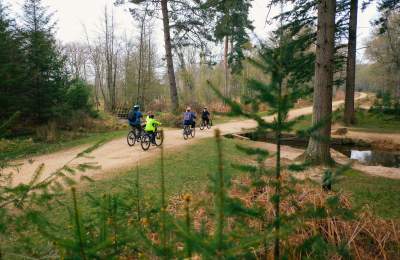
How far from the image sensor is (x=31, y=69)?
1465 centimetres

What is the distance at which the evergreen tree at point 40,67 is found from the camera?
1475 centimetres

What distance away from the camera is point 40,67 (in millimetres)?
14953

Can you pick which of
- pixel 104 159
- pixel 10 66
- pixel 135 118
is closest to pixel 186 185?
pixel 104 159

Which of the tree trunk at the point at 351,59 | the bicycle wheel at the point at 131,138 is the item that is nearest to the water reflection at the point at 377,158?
the tree trunk at the point at 351,59

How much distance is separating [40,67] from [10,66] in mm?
2353

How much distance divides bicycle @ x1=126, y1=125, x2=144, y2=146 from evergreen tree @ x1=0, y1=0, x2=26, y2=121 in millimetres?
4605

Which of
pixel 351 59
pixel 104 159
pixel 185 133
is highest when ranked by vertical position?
pixel 351 59

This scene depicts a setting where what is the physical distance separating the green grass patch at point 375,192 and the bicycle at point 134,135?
8.55 m

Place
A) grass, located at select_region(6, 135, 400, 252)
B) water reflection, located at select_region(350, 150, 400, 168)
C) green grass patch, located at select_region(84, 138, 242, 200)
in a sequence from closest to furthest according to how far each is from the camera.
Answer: grass, located at select_region(6, 135, 400, 252) < green grass patch, located at select_region(84, 138, 242, 200) < water reflection, located at select_region(350, 150, 400, 168)

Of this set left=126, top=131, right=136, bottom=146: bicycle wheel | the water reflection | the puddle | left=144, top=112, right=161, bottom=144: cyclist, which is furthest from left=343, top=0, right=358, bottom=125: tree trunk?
left=126, top=131, right=136, bottom=146: bicycle wheel

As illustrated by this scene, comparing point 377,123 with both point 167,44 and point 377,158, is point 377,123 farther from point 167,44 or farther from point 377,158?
point 167,44

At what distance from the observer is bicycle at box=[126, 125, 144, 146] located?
13633mm

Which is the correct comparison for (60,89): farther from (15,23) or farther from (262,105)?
(262,105)

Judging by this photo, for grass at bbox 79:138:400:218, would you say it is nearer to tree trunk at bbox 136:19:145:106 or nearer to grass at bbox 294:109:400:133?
grass at bbox 294:109:400:133
